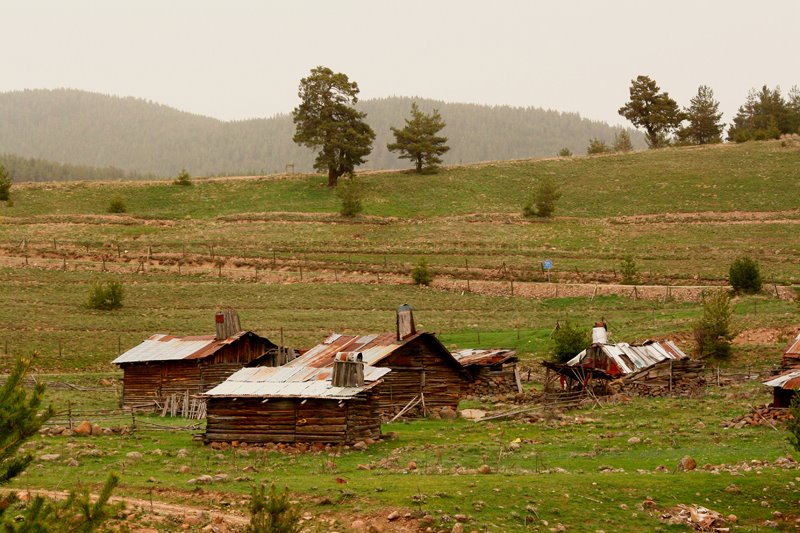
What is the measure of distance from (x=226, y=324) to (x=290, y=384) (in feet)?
38.8

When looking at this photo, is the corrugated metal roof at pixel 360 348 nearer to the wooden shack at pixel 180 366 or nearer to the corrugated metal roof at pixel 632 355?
the wooden shack at pixel 180 366

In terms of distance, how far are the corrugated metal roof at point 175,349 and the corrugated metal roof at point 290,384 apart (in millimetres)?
7702

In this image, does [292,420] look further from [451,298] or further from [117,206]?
[117,206]

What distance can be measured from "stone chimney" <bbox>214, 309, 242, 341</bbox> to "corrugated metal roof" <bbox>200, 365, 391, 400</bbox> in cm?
863

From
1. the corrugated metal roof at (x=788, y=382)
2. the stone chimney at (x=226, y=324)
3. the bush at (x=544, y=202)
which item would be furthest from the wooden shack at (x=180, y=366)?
the bush at (x=544, y=202)

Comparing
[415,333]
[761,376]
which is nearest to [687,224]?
[761,376]

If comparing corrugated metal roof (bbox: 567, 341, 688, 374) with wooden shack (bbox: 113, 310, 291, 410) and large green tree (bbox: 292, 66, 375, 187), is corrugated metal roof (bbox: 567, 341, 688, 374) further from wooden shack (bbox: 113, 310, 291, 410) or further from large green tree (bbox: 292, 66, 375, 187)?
large green tree (bbox: 292, 66, 375, 187)

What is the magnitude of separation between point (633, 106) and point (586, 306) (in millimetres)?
75843

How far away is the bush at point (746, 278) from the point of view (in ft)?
206

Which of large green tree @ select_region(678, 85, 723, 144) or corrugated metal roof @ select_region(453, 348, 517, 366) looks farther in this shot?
large green tree @ select_region(678, 85, 723, 144)

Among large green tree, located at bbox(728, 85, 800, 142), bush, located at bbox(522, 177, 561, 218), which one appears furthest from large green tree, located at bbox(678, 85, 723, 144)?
bush, located at bbox(522, 177, 561, 218)

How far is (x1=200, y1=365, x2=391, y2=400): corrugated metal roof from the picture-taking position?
32062mm

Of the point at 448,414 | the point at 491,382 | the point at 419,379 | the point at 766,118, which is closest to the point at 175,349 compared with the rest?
the point at 419,379

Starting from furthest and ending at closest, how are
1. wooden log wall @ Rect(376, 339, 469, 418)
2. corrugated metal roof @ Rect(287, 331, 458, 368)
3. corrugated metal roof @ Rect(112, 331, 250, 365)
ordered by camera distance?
corrugated metal roof @ Rect(112, 331, 250, 365)
wooden log wall @ Rect(376, 339, 469, 418)
corrugated metal roof @ Rect(287, 331, 458, 368)
